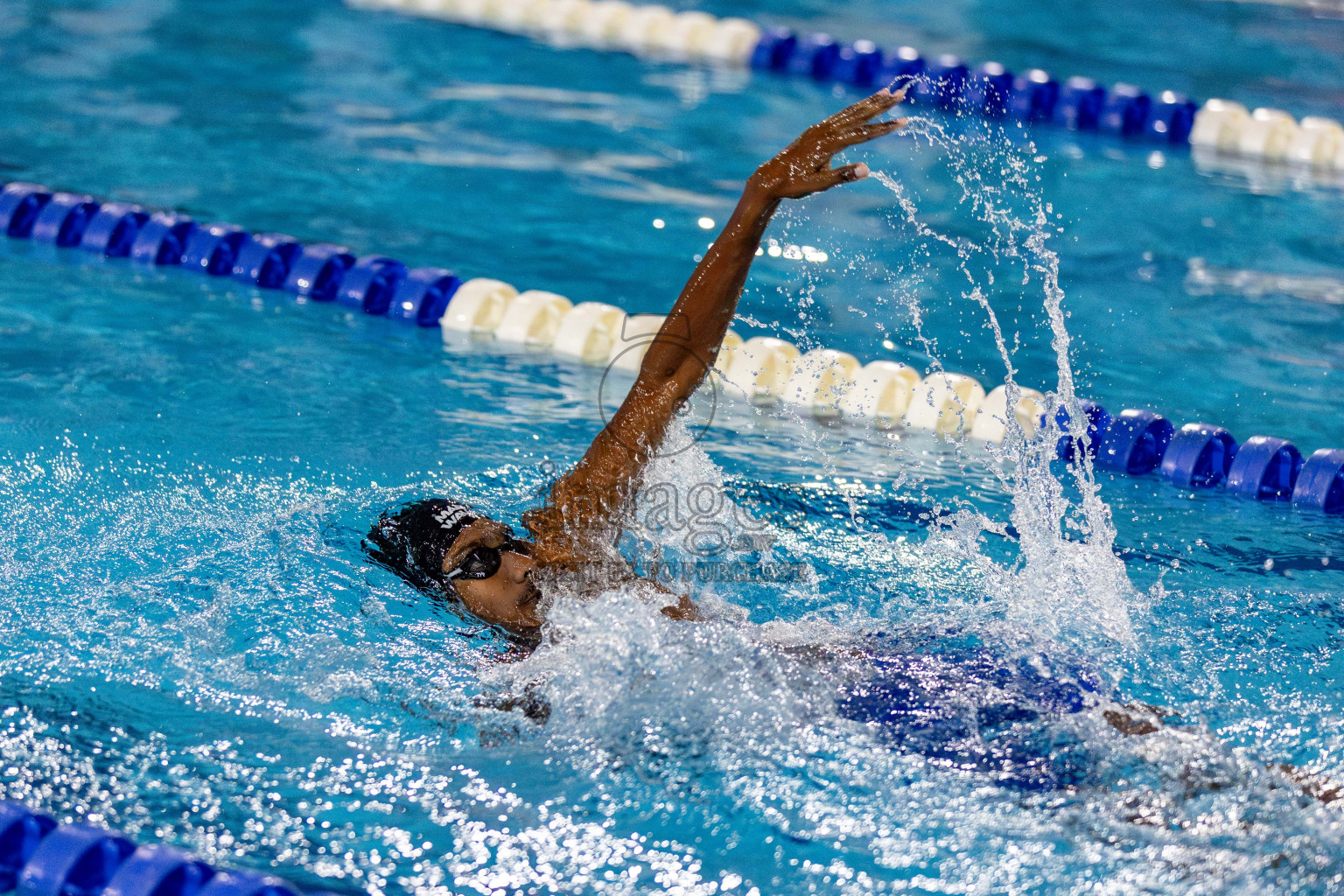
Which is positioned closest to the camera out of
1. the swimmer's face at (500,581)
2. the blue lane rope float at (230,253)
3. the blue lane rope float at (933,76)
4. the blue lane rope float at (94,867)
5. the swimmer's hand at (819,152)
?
the blue lane rope float at (94,867)

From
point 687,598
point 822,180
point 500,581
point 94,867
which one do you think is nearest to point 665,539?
point 687,598

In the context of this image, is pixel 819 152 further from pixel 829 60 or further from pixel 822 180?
pixel 829 60

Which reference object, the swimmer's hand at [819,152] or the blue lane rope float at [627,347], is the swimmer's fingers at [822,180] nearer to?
the swimmer's hand at [819,152]

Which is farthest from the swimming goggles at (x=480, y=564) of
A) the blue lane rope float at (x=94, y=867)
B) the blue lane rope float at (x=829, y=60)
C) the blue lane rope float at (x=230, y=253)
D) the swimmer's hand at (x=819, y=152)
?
the blue lane rope float at (x=829, y=60)

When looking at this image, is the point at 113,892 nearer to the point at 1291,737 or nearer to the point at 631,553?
the point at 631,553

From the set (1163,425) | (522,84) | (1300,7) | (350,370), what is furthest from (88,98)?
(1300,7)

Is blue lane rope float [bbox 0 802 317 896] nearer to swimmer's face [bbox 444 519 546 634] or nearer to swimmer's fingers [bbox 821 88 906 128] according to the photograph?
swimmer's face [bbox 444 519 546 634]

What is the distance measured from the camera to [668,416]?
8.56 feet

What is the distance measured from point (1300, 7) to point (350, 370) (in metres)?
8.09

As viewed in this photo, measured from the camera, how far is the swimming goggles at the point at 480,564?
252 centimetres

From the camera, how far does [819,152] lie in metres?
2.31

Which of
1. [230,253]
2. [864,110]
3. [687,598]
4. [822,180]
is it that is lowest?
[687,598]

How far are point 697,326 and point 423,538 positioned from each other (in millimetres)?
660

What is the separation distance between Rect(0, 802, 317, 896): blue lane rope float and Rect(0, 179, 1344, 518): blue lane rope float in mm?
2017
